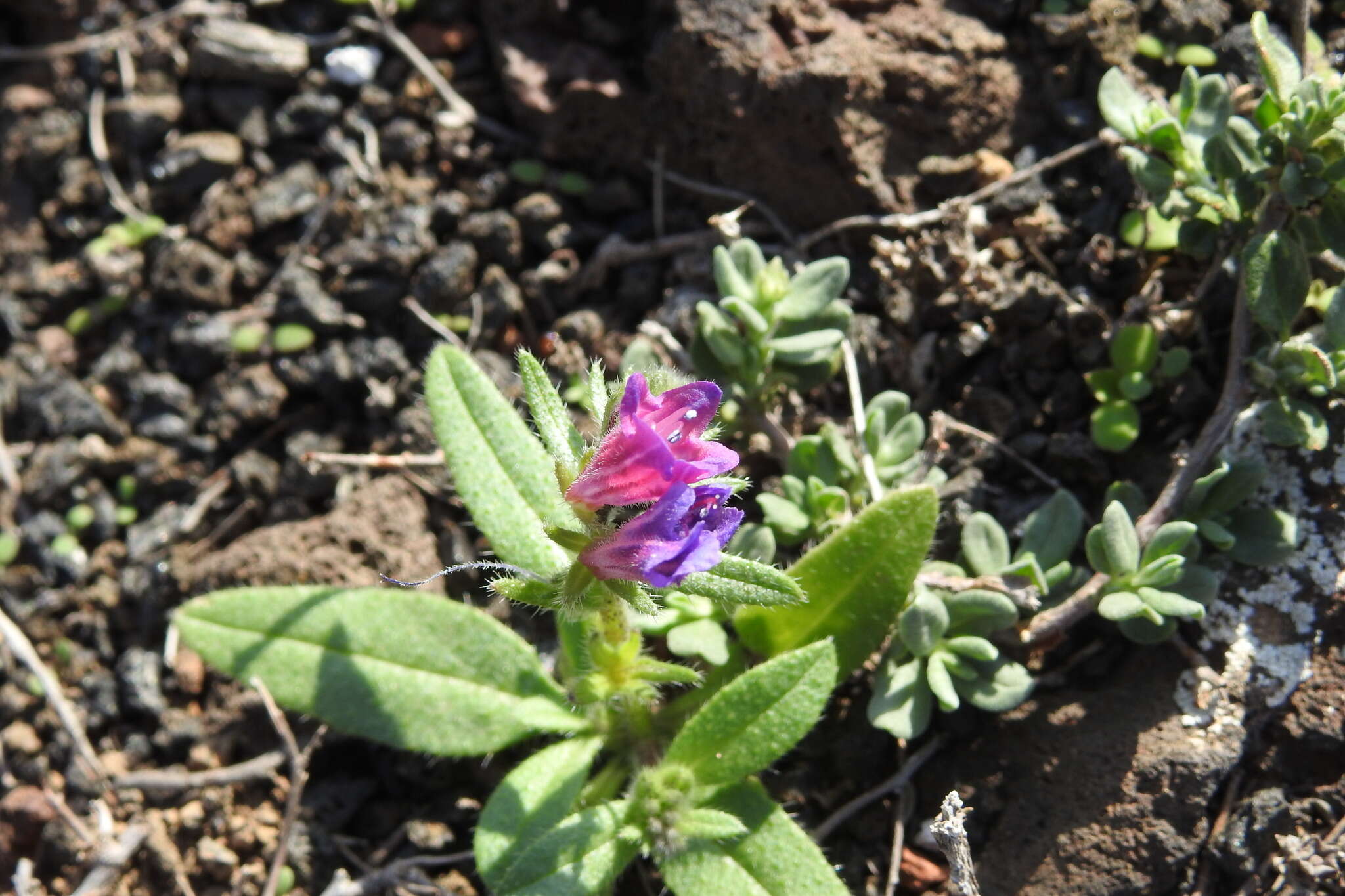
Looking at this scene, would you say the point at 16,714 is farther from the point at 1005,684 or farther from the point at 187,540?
the point at 1005,684

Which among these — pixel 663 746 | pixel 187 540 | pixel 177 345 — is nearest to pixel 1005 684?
pixel 663 746

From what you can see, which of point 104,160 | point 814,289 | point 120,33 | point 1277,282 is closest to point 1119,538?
point 1277,282

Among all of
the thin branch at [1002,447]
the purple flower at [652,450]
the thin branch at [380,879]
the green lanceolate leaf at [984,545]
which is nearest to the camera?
the purple flower at [652,450]

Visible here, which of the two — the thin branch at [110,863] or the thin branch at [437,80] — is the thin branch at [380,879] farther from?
the thin branch at [437,80]

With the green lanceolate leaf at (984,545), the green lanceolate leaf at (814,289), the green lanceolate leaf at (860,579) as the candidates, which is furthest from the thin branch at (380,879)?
the green lanceolate leaf at (814,289)

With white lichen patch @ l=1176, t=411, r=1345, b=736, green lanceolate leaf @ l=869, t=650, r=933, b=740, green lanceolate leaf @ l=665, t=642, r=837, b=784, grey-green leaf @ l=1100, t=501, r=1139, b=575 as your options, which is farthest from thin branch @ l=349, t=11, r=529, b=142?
white lichen patch @ l=1176, t=411, r=1345, b=736

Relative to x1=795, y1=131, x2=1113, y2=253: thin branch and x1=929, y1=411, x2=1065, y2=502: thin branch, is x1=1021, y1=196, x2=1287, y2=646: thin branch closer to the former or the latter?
x1=929, y1=411, x2=1065, y2=502: thin branch
